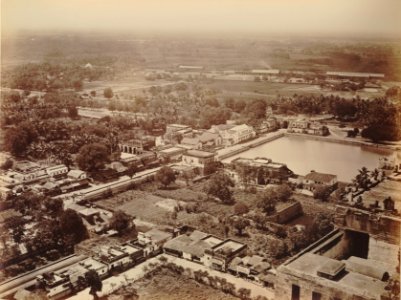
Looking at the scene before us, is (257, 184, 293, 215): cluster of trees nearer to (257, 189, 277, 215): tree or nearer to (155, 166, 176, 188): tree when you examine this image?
(257, 189, 277, 215): tree

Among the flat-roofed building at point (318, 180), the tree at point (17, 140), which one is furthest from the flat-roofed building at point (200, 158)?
the tree at point (17, 140)

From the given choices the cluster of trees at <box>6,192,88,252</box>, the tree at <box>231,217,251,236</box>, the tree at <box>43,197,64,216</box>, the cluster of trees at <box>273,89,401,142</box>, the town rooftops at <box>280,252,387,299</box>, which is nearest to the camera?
the town rooftops at <box>280,252,387,299</box>

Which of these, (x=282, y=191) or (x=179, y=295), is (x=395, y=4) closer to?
(x=282, y=191)

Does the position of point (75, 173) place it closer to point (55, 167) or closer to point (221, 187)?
point (55, 167)

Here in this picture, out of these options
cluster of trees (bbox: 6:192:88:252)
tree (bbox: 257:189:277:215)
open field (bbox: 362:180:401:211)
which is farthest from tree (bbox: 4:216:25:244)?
open field (bbox: 362:180:401:211)

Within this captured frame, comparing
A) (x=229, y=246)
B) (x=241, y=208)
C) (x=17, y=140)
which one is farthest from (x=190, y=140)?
(x=17, y=140)

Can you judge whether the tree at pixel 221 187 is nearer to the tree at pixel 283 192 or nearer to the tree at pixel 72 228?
the tree at pixel 283 192
